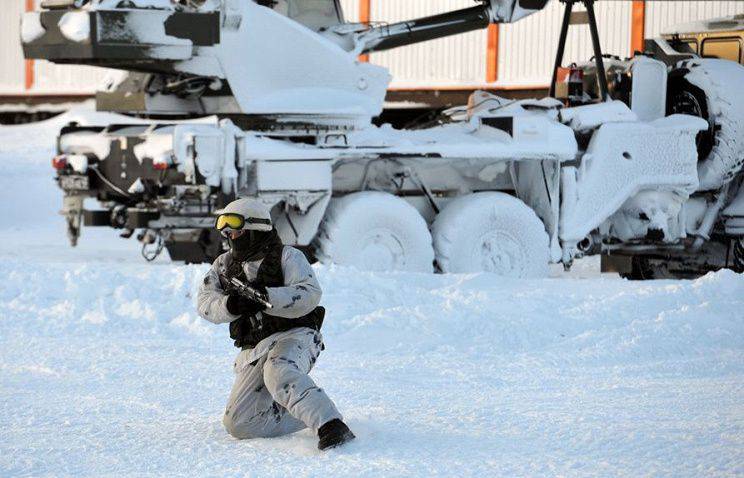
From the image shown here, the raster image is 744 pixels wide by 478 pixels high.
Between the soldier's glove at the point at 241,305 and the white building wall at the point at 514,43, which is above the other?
the white building wall at the point at 514,43

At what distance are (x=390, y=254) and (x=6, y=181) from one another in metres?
10.9

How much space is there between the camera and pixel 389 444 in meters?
5.98

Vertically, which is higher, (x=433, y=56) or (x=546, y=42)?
(x=546, y=42)

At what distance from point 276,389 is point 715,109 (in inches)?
351

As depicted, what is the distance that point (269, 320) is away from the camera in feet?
20.3

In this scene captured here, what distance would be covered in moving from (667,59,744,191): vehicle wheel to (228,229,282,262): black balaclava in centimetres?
869

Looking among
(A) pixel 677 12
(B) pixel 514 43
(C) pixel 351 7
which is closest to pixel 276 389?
(B) pixel 514 43

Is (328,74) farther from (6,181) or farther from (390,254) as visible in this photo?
(6,181)

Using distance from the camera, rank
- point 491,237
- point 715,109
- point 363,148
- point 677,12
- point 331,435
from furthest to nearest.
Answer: point 677,12 < point 715,109 < point 491,237 < point 363,148 < point 331,435

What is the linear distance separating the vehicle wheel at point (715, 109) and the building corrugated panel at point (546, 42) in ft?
31.0

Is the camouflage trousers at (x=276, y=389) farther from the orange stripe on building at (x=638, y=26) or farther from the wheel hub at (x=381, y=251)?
the orange stripe on building at (x=638, y=26)

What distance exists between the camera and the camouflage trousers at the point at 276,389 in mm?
5934

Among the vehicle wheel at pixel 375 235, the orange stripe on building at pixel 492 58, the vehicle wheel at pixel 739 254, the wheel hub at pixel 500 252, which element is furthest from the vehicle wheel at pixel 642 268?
the orange stripe on building at pixel 492 58

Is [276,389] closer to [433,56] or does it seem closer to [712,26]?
[712,26]
